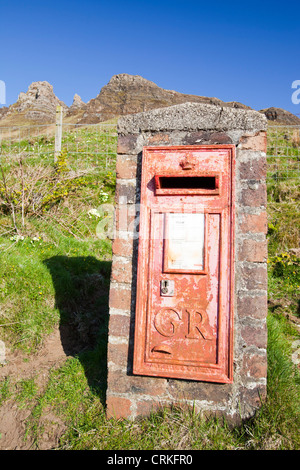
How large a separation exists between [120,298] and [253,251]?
1033 mm

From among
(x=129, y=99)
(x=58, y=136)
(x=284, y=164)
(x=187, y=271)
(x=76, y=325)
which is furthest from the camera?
(x=129, y=99)

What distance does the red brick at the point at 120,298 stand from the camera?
2418mm

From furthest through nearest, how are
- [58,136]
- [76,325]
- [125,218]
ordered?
[58,136] → [76,325] → [125,218]

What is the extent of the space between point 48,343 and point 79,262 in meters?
1.32

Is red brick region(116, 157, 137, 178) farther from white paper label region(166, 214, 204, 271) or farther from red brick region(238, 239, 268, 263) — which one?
red brick region(238, 239, 268, 263)

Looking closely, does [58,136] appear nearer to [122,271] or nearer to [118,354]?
[122,271]

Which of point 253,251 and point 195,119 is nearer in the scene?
point 253,251

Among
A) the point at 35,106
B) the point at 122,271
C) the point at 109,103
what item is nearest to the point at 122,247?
the point at 122,271

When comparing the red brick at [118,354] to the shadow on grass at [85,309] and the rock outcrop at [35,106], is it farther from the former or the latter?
Answer: the rock outcrop at [35,106]

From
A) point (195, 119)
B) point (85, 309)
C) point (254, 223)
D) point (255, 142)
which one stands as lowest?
point (85, 309)

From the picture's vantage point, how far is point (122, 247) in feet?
8.06

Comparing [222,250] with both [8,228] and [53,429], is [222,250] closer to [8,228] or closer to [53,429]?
[53,429]

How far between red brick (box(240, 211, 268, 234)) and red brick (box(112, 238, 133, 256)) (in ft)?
2.73

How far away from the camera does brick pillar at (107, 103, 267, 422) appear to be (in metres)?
2.25
